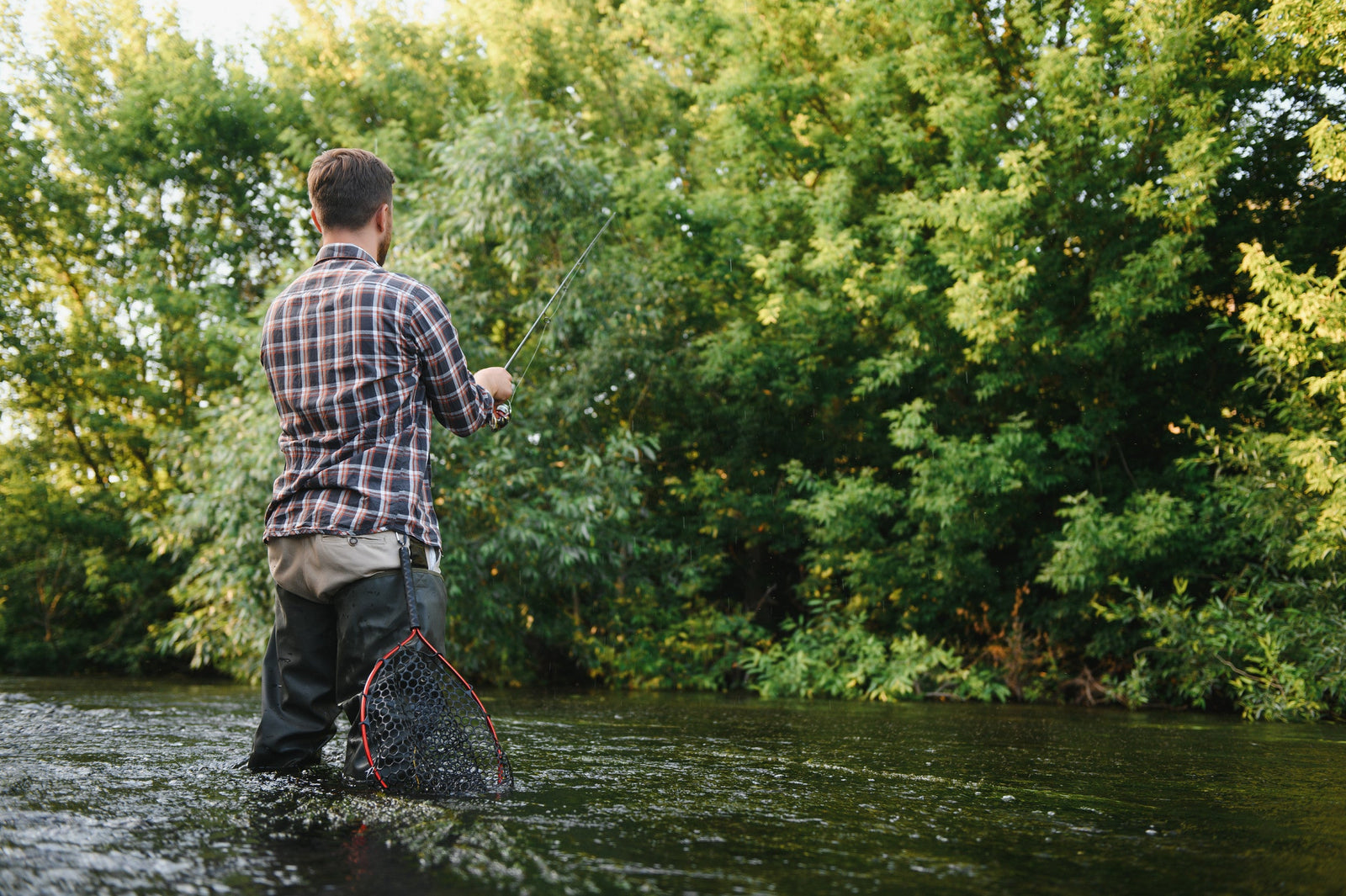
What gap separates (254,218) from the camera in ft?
55.9

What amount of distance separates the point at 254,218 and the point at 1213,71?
13.8m

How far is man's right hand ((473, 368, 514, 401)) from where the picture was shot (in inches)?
128

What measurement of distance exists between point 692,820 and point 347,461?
1326mm

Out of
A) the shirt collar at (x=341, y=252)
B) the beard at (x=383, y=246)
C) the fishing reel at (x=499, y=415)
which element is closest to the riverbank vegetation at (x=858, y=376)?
the fishing reel at (x=499, y=415)

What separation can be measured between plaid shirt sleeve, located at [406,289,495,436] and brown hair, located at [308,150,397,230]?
0.34 metres

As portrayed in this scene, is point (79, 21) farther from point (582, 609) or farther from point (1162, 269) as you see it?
point (1162, 269)

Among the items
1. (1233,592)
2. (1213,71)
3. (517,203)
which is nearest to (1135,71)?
(1213,71)

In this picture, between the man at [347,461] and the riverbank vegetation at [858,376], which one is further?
the riverbank vegetation at [858,376]

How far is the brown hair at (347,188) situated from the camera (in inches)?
123

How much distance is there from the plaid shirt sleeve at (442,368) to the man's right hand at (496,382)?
0.07 metres

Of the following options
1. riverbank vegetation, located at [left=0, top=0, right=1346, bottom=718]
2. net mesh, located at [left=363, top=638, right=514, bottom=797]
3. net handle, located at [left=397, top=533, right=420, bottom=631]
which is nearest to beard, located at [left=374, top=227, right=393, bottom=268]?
net handle, located at [left=397, top=533, right=420, bottom=631]

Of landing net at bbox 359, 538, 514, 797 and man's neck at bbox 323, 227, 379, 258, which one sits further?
man's neck at bbox 323, 227, 379, 258

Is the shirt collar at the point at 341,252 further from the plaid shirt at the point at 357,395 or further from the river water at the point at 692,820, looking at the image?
the river water at the point at 692,820

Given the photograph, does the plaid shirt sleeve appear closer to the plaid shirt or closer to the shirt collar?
the plaid shirt
